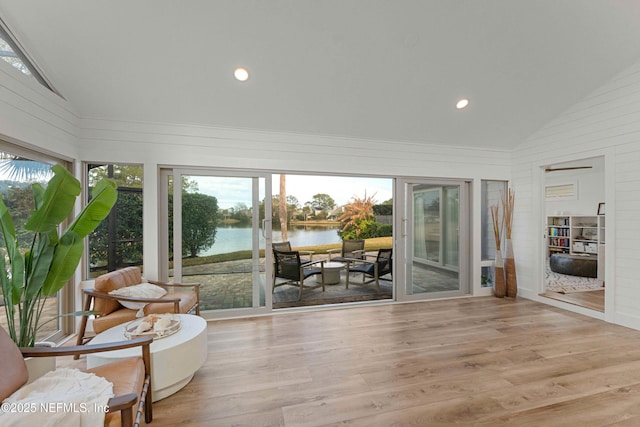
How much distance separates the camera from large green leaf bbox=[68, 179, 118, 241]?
6.78ft

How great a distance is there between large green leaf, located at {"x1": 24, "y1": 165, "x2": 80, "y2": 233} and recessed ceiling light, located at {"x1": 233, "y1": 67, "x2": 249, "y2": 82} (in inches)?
73.6

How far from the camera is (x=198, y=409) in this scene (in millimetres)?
2041

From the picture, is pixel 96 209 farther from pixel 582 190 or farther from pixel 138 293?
pixel 582 190

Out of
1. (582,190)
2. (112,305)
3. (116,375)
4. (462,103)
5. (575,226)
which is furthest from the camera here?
(575,226)

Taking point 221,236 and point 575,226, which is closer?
point 221,236

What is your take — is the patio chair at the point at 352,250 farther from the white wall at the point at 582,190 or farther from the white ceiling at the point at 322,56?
the white wall at the point at 582,190

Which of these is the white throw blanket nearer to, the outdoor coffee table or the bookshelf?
the outdoor coffee table

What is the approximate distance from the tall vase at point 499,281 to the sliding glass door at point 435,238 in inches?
17.2

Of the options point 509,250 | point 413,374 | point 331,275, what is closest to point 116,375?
point 413,374

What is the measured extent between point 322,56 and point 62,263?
9.37ft

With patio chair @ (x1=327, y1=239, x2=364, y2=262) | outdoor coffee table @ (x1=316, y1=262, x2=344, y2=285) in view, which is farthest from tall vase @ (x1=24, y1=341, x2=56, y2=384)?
patio chair @ (x1=327, y1=239, x2=364, y2=262)

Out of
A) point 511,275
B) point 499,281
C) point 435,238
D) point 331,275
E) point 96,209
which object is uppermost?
point 96,209

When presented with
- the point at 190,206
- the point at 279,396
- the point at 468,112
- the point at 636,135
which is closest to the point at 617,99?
the point at 636,135

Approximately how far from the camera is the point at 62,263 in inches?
76.4
